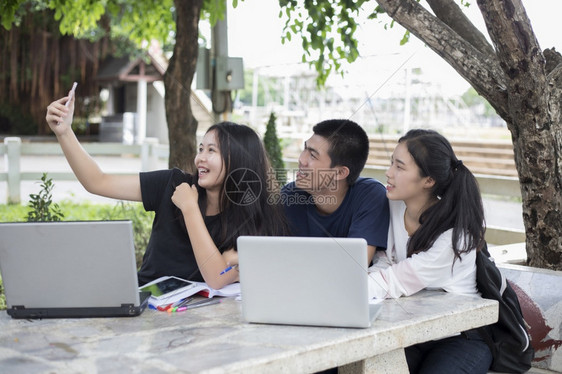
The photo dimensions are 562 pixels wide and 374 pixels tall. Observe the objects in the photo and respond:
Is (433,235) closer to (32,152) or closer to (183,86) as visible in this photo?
(183,86)

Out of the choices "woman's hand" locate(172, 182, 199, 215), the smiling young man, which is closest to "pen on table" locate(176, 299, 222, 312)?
"woman's hand" locate(172, 182, 199, 215)

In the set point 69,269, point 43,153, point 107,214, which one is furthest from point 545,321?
point 43,153

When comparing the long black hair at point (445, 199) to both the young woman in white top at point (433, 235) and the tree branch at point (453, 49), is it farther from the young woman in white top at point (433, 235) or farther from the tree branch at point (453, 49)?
the tree branch at point (453, 49)

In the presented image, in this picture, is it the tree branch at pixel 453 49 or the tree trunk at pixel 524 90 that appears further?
the tree branch at pixel 453 49

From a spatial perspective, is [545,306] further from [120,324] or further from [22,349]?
[22,349]

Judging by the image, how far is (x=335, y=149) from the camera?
286 centimetres

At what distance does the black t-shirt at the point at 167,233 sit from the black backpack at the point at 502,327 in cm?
98

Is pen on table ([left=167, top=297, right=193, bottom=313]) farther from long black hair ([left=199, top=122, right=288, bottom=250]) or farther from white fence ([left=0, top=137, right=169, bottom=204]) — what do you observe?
white fence ([left=0, top=137, right=169, bottom=204])

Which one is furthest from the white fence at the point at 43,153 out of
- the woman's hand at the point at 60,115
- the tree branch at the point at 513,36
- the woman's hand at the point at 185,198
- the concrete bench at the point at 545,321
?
the woman's hand at the point at 60,115

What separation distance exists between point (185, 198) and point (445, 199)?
36.4 inches

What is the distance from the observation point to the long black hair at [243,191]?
2.60m

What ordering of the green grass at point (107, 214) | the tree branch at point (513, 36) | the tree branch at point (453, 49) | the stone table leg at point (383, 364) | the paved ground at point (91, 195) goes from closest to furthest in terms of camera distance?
1. the stone table leg at point (383, 364)
2. the tree branch at point (513, 36)
3. the tree branch at point (453, 49)
4. the green grass at point (107, 214)
5. the paved ground at point (91, 195)

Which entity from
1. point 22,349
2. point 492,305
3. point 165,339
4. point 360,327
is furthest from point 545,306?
point 22,349

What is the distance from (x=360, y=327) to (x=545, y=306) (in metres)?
1.34
